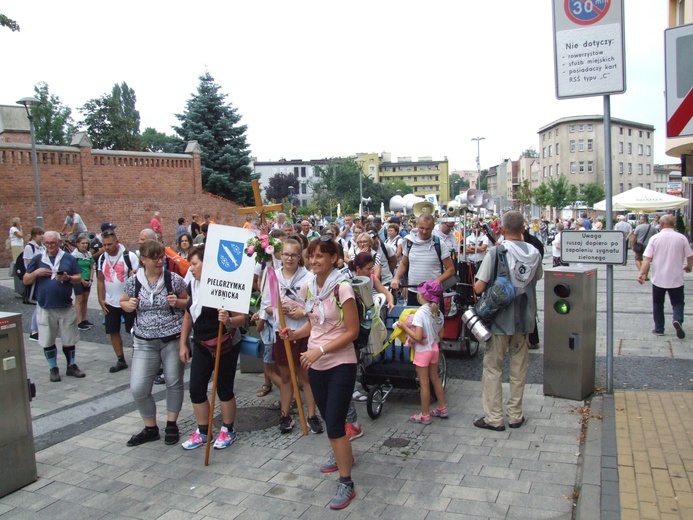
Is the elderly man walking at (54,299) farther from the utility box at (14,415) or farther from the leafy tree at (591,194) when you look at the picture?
the leafy tree at (591,194)

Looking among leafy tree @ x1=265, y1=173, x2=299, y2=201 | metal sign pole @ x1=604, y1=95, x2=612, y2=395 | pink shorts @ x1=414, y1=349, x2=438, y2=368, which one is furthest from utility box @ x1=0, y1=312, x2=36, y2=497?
leafy tree @ x1=265, y1=173, x2=299, y2=201

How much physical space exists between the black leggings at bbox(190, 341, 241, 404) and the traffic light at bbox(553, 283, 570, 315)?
3.34m

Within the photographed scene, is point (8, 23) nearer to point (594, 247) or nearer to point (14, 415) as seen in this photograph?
point (14, 415)

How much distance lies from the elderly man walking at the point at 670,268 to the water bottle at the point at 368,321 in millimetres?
5843

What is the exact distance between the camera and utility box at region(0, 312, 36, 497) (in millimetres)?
4340

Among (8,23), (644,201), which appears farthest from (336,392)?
(644,201)

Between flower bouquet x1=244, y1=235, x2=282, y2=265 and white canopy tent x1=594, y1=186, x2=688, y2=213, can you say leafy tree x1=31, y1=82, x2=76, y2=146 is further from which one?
flower bouquet x1=244, y1=235, x2=282, y2=265

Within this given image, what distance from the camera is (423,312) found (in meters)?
5.54

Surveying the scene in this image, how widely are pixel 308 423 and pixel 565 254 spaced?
3.25 metres

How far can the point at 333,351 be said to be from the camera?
3971 mm

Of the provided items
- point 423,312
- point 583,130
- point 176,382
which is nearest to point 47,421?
point 176,382

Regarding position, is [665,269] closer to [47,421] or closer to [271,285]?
[271,285]

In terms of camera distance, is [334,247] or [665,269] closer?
[334,247]

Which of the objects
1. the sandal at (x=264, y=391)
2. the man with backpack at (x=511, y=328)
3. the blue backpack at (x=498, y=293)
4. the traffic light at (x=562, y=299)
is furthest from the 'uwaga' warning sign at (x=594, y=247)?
the sandal at (x=264, y=391)
